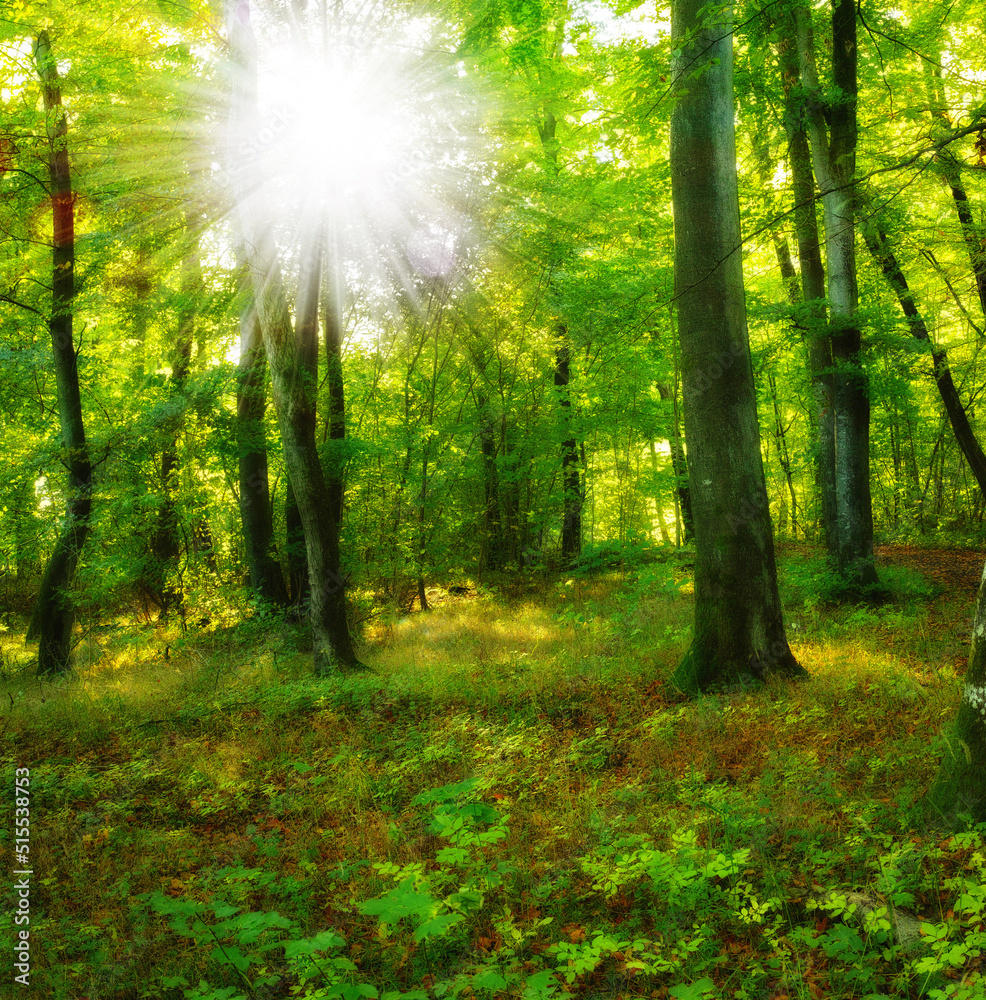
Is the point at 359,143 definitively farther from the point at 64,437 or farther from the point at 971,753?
the point at 971,753

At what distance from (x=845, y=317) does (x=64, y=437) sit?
12.3m

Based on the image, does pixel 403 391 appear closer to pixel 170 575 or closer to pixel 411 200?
pixel 411 200

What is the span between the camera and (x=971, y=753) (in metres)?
3.21

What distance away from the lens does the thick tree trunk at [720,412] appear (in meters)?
5.64

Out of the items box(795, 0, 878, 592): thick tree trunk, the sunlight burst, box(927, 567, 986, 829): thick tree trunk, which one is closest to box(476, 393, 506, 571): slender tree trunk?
the sunlight burst

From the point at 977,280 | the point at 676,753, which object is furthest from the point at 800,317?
the point at 676,753

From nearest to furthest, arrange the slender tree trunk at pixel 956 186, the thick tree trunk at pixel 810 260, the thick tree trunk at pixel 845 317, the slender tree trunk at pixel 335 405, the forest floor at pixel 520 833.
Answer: the forest floor at pixel 520 833 < the slender tree trunk at pixel 956 186 < the thick tree trunk at pixel 845 317 < the thick tree trunk at pixel 810 260 < the slender tree trunk at pixel 335 405

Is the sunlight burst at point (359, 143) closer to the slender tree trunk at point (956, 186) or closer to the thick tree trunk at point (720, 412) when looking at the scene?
the thick tree trunk at point (720, 412)

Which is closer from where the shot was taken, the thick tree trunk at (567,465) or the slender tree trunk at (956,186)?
the slender tree trunk at (956,186)

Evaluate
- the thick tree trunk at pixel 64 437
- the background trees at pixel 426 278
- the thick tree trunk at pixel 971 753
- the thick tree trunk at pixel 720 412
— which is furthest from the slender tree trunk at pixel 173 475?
the thick tree trunk at pixel 971 753

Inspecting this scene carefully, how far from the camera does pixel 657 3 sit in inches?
326

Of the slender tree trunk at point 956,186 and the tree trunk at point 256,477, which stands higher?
the slender tree trunk at point 956,186

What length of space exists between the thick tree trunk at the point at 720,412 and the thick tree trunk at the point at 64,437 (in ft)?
32.4

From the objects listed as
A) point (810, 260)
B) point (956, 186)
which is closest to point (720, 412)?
point (810, 260)
